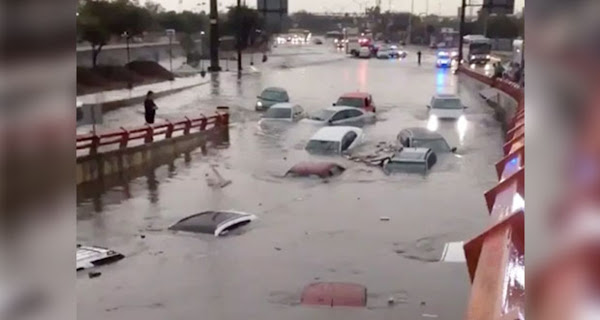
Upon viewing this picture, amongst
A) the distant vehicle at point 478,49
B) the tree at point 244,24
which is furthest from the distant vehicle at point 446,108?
the distant vehicle at point 478,49

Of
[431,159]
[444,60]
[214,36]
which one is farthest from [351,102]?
[444,60]

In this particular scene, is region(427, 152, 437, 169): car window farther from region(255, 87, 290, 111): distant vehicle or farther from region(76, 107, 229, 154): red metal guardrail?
region(255, 87, 290, 111): distant vehicle

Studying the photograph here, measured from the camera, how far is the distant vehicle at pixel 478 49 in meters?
15.7

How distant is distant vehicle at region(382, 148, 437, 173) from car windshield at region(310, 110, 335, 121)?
7.20 ft

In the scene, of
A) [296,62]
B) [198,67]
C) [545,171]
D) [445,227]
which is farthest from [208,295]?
[296,62]

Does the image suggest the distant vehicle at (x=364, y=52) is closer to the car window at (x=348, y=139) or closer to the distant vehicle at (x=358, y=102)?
the distant vehicle at (x=358, y=102)

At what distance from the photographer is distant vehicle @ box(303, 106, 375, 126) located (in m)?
7.96

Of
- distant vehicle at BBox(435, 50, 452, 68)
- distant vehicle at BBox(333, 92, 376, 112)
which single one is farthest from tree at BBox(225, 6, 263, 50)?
distant vehicle at BBox(333, 92, 376, 112)

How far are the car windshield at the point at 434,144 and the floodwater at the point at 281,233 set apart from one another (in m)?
0.14

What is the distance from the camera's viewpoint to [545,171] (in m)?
0.40

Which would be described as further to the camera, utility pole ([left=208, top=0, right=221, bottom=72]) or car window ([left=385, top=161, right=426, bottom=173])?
utility pole ([left=208, top=0, right=221, bottom=72])

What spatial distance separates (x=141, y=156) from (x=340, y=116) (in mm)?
2860

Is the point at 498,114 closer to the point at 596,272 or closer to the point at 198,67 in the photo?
the point at 198,67

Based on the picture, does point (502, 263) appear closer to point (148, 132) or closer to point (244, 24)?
point (148, 132)
